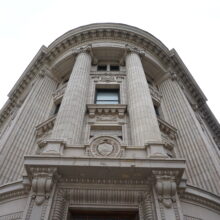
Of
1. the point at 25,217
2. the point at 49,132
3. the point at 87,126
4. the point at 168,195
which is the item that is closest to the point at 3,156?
the point at 49,132

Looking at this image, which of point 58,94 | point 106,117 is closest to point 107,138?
point 106,117

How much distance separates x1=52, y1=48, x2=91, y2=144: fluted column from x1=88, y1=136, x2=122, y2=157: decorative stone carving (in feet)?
7.64

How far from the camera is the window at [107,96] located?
2245 centimetres

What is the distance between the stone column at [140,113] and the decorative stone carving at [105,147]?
1673mm

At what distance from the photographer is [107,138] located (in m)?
13.4

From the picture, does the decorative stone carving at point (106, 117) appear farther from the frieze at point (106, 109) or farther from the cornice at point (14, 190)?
the cornice at point (14, 190)

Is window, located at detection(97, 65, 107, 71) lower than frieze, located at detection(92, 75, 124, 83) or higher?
higher

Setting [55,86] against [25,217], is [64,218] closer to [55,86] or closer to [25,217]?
[25,217]

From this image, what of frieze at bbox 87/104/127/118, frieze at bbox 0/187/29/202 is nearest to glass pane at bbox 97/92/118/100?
frieze at bbox 87/104/127/118

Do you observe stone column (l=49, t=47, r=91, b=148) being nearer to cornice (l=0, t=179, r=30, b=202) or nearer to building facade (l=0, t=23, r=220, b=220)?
building facade (l=0, t=23, r=220, b=220)

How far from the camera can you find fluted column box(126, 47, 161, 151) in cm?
1543

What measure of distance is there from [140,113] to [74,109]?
4.59m

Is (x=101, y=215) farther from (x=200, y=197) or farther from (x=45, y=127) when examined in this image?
(x=45, y=127)

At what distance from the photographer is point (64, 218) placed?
10922mm
